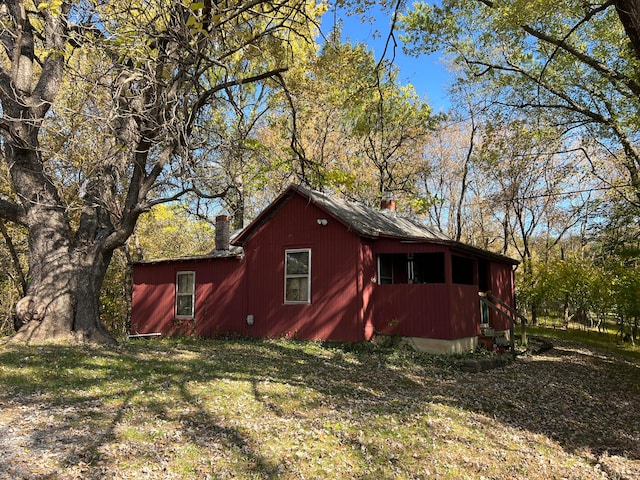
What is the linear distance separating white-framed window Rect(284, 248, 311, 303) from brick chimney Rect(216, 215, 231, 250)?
3.53m

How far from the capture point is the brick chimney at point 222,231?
Answer: 16953mm

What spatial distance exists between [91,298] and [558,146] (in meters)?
15.1

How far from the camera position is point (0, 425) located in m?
4.86

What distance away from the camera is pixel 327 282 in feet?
44.5

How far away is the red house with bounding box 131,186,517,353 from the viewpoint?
12.7 m

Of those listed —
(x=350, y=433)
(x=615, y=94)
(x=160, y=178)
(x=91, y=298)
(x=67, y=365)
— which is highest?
(x=615, y=94)

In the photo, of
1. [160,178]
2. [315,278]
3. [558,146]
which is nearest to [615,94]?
[558,146]

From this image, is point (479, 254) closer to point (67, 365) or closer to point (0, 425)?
point (67, 365)

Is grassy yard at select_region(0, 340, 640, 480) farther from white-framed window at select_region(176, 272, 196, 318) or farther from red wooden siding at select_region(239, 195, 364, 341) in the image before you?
white-framed window at select_region(176, 272, 196, 318)

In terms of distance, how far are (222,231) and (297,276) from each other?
4365 millimetres

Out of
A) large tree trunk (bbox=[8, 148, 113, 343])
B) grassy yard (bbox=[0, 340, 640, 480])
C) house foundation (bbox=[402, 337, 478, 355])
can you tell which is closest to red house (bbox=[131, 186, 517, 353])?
house foundation (bbox=[402, 337, 478, 355])

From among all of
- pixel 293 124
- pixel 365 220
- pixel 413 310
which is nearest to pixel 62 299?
pixel 293 124

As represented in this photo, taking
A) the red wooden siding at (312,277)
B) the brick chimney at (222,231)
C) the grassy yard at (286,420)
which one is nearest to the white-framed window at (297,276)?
the red wooden siding at (312,277)

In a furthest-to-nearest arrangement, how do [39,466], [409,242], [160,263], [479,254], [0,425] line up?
[160,263] → [479,254] → [409,242] → [0,425] → [39,466]
